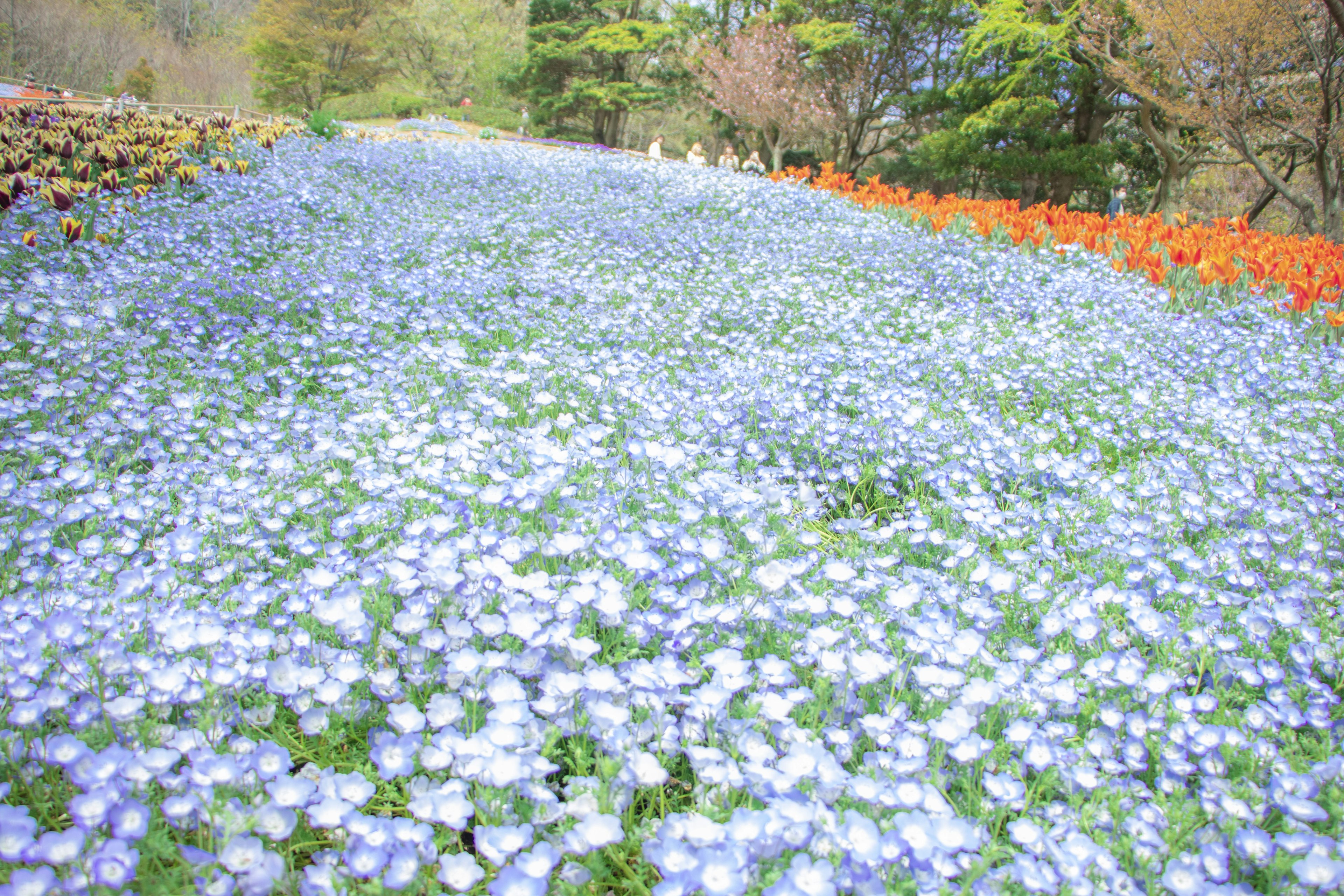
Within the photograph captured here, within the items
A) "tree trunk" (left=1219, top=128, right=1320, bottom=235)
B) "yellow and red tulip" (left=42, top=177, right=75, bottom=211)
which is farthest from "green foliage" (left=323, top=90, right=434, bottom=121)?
"tree trunk" (left=1219, top=128, right=1320, bottom=235)

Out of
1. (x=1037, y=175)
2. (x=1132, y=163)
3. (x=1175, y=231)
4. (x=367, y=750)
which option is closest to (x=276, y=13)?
(x=1037, y=175)

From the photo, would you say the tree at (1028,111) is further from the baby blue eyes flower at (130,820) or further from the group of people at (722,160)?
the baby blue eyes flower at (130,820)

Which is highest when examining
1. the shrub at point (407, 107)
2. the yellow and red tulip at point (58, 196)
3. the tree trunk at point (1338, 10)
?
the shrub at point (407, 107)

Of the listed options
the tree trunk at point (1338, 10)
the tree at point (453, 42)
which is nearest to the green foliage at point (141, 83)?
the tree at point (453, 42)

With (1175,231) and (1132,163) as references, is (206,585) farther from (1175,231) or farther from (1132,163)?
(1132,163)

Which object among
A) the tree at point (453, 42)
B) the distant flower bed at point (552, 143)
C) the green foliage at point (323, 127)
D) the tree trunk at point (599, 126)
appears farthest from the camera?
the tree at point (453, 42)

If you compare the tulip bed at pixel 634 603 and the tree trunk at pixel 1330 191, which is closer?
the tulip bed at pixel 634 603

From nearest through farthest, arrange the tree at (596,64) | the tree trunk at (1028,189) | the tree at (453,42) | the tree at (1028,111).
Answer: the tree at (1028,111) < the tree trunk at (1028,189) < the tree at (596,64) < the tree at (453,42)

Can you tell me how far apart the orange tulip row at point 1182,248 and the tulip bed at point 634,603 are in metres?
1.57

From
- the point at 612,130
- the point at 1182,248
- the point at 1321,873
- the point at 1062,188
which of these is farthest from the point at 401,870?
the point at 612,130

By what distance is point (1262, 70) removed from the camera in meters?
9.41

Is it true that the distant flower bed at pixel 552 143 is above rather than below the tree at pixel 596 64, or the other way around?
below

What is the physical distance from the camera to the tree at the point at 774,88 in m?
20.3

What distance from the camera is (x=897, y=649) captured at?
183 cm
